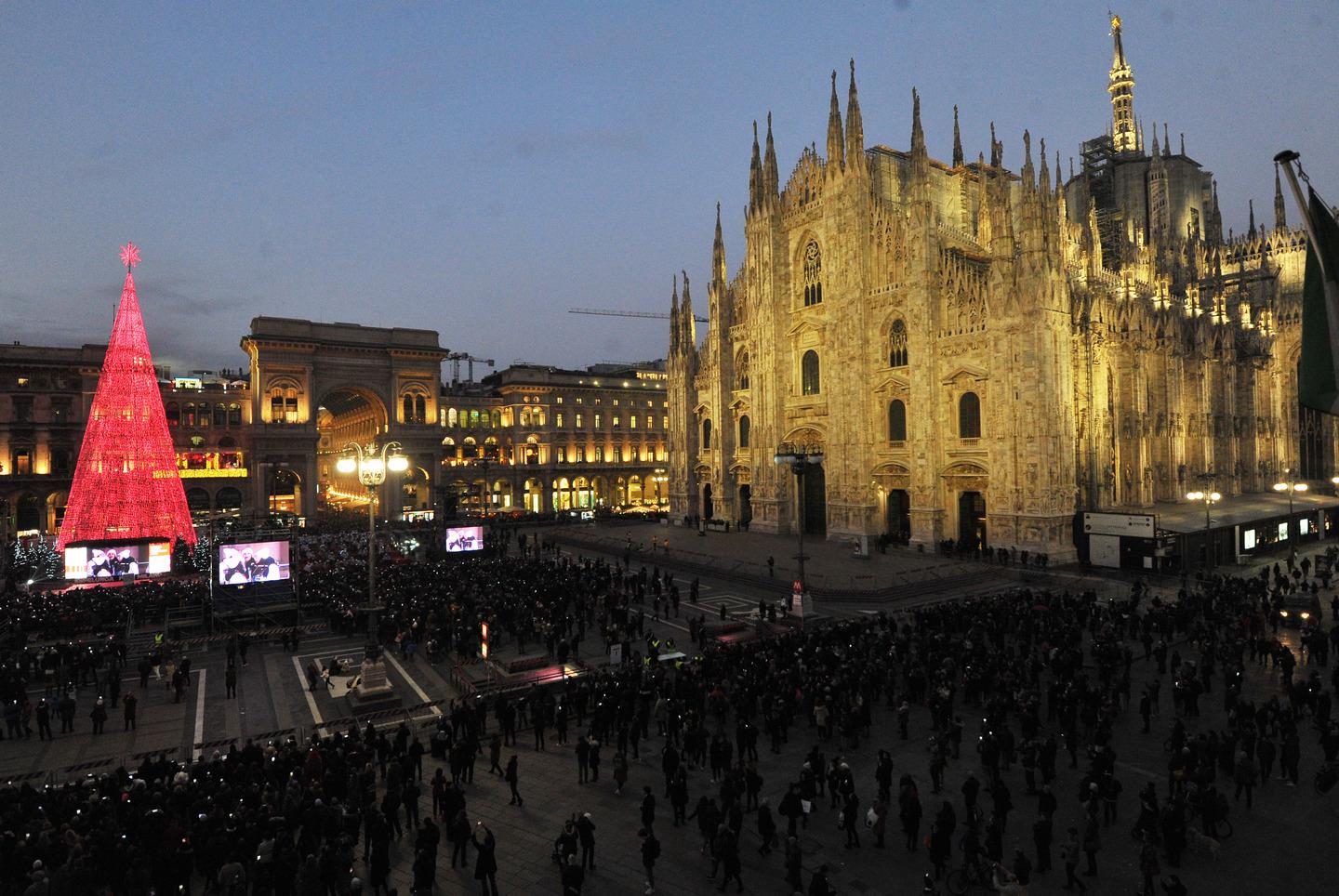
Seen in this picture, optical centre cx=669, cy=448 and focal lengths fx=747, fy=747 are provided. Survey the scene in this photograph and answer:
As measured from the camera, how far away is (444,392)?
3002 inches

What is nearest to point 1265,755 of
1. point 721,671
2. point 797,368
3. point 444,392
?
point 721,671

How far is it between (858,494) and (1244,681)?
26915 mm

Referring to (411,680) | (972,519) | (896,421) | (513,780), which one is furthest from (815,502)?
(513,780)

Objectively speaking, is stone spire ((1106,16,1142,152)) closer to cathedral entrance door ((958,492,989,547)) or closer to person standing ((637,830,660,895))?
cathedral entrance door ((958,492,989,547))

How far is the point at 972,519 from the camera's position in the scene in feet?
138

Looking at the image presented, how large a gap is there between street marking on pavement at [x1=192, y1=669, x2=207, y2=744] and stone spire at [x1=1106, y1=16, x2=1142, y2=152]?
85962 millimetres

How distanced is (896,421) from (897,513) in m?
5.69

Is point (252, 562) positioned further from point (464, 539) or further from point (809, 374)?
point (809, 374)

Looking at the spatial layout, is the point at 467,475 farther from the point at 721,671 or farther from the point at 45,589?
the point at 721,671

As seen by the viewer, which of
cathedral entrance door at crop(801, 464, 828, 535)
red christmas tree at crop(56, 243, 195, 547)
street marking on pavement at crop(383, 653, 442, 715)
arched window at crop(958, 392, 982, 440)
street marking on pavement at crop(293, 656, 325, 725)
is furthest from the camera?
cathedral entrance door at crop(801, 464, 828, 535)

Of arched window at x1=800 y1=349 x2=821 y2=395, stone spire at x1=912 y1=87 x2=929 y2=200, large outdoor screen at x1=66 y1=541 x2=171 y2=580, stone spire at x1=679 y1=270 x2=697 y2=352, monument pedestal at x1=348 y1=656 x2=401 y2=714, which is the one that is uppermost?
stone spire at x1=912 y1=87 x2=929 y2=200

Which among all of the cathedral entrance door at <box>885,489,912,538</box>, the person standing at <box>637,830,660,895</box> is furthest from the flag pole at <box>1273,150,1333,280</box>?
the cathedral entrance door at <box>885,489,912,538</box>

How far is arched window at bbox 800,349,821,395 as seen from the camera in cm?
5031

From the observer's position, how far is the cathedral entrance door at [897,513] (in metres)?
45.7
